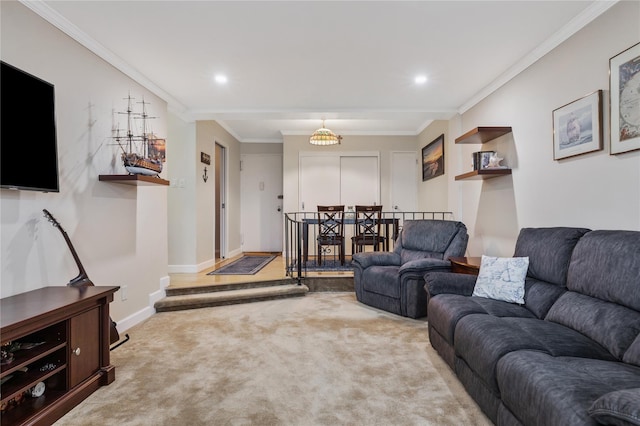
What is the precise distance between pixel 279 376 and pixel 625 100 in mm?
2819

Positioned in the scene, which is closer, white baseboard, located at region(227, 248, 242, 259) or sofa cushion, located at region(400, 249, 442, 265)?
sofa cushion, located at region(400, 249, 442, 265)

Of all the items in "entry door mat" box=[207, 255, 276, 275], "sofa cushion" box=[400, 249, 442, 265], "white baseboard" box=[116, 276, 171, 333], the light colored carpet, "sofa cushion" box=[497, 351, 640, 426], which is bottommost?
the light colored carpet

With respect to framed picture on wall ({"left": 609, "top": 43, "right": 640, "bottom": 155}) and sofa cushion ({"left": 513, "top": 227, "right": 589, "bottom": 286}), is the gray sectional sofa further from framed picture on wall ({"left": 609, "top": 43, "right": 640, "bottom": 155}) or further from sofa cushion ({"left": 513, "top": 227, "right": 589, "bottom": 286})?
framed picture on wall ({"left": 609, "top": 43, "right": 640, "bottom": 155})

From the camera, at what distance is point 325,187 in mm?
6688

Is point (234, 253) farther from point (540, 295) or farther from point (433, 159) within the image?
point (540, 295)

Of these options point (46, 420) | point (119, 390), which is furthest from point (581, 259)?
point (46, 420)

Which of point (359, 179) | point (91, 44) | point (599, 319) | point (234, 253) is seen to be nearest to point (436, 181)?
point (359, 179)

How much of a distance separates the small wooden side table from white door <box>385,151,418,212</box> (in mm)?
3223

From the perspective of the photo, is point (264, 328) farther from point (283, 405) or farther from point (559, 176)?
A: point (559, 176)

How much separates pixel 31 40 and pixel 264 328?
2804 mm

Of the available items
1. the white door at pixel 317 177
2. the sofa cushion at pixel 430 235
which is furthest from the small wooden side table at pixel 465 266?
the white door at pixel 317 177

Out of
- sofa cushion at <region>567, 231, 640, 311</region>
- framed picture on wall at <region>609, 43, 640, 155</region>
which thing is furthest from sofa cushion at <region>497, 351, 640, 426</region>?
framed picture on wall at <region>609, 43, 640, 155</region>

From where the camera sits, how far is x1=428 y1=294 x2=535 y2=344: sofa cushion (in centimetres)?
219

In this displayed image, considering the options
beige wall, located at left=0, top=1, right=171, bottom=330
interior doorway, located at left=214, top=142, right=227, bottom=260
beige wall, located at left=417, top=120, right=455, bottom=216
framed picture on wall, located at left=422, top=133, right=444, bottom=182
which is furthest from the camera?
interior doorway, located at left=214, top=142, right=227, bottom=260
